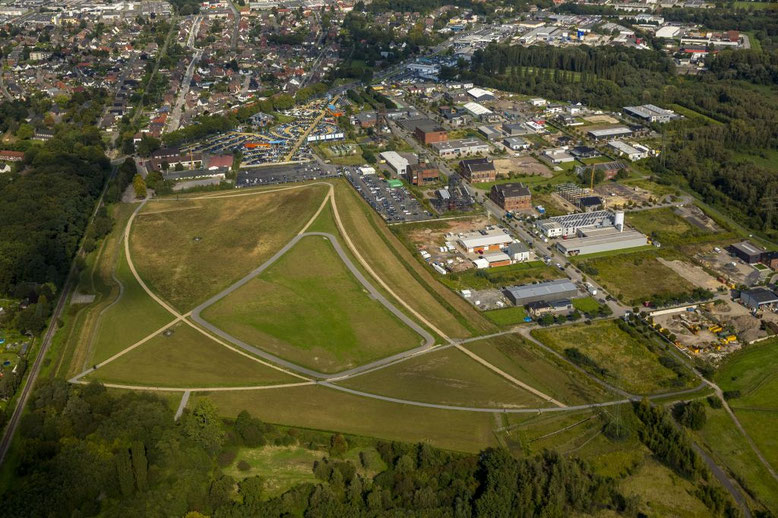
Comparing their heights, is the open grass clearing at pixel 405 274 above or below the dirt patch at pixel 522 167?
above

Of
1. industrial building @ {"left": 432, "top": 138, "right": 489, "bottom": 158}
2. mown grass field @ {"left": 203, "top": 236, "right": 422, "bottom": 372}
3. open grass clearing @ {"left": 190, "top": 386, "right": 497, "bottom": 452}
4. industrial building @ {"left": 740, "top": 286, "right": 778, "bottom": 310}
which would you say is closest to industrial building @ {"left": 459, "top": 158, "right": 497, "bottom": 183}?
industrial building @ {"left": 432, "top": 138, "right": 489, "bottom": 158}

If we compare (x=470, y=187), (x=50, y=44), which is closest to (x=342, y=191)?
(x=470, y=187)

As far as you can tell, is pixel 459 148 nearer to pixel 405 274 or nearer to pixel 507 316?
pixel 405 274

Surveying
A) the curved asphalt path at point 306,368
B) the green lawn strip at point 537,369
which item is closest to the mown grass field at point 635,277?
the green lawn strip at point 537,369

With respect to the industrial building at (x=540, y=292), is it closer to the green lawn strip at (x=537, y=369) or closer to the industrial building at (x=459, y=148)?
the green lawn strip at (x=537, y=369)

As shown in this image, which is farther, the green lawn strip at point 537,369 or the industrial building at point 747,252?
the industrial building at point 747,252

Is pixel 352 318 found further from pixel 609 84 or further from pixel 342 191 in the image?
pixel 609 84
